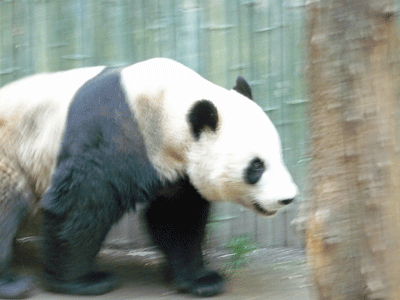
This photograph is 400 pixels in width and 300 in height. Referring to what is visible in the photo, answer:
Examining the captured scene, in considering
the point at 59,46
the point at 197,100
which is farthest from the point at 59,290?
the point at 59,46

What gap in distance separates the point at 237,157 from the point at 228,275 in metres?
0.93

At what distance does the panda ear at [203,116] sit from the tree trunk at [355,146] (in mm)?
986

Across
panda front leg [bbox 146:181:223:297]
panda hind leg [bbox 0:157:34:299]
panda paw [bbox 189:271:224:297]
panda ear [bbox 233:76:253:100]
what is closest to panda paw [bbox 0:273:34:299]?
panda hind leg [bbox 0:157:34:299]

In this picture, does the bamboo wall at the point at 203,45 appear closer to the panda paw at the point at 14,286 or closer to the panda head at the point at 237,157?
the panda head at the point at 237,157

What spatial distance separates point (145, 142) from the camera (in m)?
3.45

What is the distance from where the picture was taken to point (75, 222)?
11.2 ft

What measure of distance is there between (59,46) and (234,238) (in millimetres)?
1826

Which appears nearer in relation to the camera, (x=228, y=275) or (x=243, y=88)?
(x=243, y=88)

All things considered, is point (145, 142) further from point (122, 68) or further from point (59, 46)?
point (59, 46)

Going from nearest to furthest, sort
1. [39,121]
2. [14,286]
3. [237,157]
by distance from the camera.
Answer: [237,157] → [14,286] → [39,121]

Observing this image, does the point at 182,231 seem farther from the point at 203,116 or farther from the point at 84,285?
the point at 203,116

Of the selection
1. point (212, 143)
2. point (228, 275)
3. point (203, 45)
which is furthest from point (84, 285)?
point (203, 45)

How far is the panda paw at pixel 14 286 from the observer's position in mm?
3463

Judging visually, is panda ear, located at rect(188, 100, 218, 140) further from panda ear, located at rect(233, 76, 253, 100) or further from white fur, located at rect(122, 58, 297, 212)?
panda ear, located at rect(233, 76, 253, 100)
